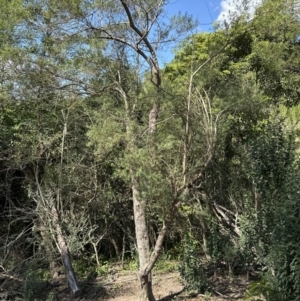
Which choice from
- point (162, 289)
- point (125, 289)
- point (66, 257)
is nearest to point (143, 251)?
point (162, 289)

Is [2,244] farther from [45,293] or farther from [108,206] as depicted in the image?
[108,206]

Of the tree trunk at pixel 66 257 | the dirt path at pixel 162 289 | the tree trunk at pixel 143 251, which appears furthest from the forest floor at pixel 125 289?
the tree trunk at pixel 143 251

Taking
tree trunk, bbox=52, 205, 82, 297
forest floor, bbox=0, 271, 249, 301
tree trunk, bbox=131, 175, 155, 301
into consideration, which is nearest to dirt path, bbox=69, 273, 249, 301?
forest floor, bbox=0, 271, 249, 301

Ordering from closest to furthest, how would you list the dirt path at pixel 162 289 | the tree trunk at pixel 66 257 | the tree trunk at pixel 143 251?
the tree trunk at pixel 143 251 → the dirt path at pixel 162 289 → the tree trunk at pixel 66 257

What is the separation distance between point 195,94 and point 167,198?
1394mm

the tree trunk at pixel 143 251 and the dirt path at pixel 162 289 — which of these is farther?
the dirt path at pixel 162 289

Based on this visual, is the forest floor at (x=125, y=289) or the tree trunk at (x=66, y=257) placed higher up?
the tree trunk at (x=66, y=257)

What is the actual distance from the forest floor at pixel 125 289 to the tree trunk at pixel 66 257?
0.55ft

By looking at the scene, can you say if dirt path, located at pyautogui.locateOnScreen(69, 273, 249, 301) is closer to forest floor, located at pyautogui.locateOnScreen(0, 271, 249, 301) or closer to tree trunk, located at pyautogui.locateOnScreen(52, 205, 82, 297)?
forest floor, located at pyautogui.locateOnScreen(0, 271, 249, 301)

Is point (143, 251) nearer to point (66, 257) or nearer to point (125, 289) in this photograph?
point (125, 289)

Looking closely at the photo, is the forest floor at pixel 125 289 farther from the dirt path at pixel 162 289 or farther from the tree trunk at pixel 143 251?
the tree trunk at pixel 143 251

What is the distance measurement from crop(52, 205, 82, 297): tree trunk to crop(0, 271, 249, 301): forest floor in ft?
0.55

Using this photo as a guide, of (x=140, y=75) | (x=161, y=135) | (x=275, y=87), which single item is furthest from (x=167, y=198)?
(x=275, y=87)

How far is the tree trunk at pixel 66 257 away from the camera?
6.75 metres
